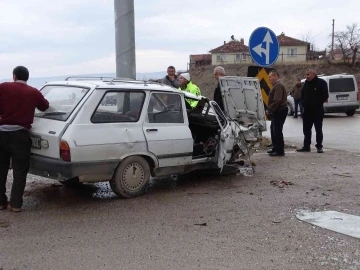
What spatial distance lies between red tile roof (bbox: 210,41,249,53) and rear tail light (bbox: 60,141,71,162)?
68568mm

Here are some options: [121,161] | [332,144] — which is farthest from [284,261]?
[332,144]

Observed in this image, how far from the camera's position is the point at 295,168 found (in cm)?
877

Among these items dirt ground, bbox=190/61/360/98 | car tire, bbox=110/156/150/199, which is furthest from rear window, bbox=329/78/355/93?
car tire, bbox=110/156/150/199

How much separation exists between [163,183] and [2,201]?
2.61 m

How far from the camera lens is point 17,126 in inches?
230

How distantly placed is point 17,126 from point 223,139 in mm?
3161

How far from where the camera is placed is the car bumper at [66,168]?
18.9ft

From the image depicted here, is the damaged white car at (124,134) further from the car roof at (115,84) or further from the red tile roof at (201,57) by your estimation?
the red tile roof at (201,57)

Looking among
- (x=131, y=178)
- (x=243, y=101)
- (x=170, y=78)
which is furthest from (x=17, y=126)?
(x=170, y=78)

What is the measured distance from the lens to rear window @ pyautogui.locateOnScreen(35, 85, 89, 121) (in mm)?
6105

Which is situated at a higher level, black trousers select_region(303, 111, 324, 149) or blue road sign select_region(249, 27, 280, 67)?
blue road sign select_region(249, 27, 280, 67)

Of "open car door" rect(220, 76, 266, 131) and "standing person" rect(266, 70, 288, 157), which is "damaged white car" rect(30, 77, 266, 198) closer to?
"open car door" rect(220, 76, 266, 131)

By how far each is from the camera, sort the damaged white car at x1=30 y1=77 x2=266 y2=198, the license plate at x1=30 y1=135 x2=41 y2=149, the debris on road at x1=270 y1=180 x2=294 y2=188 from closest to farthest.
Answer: the damaged white car at x1=30 y1=77 x2=266 y2=198 → the license plate at x1=30 y1=135 x2=41 y2=149 → the debris on road at x1=270 y1=180 x2=294 y2=188

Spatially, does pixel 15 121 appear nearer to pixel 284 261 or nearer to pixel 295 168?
pixel 284 261
